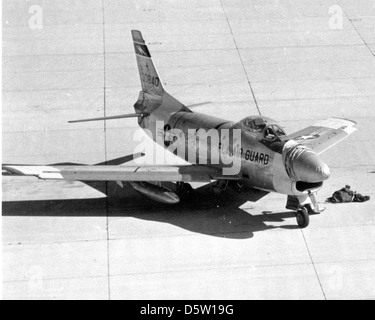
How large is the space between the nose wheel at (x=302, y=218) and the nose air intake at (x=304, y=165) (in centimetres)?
84

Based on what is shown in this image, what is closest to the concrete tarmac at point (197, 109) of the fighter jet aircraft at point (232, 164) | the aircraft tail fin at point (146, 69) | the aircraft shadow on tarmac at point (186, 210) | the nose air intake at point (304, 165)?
the aircraft shadow on tarmac at point (186, 210)

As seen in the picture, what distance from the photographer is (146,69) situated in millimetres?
24609

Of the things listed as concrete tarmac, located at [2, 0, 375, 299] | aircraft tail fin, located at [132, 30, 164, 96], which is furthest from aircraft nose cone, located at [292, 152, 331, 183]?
aircraft tail fin, located at [132, 30, 164, 96]

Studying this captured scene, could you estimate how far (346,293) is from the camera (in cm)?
1709

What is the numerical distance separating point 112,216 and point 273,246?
4174mm

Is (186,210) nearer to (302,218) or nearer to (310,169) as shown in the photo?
(302,218)

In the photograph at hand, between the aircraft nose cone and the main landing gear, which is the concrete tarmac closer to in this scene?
the main landing gear

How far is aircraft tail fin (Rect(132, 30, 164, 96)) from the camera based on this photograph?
24.3 metres

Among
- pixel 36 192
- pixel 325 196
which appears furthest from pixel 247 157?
pixel 36 192

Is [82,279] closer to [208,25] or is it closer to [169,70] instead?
[169,70]

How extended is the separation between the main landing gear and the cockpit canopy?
60.2 inches

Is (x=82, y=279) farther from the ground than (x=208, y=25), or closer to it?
farther from the ground

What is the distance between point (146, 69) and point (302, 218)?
7.49 meters

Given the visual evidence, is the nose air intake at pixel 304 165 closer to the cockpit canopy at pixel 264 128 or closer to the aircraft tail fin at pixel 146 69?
the cockpit canopy at pixel 264 128
